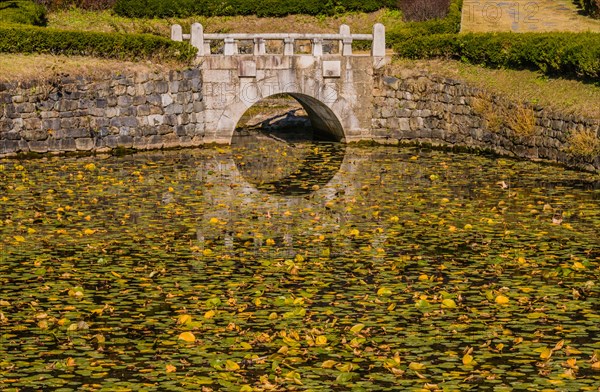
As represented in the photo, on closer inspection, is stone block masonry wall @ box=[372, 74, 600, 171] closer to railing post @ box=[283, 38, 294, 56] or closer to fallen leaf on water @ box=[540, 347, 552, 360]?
railing post @ box=[283, 38, 294, 56]

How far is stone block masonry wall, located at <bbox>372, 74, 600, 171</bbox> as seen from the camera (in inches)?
1057

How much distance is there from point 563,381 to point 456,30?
26.4m

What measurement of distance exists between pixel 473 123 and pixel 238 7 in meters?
13.7

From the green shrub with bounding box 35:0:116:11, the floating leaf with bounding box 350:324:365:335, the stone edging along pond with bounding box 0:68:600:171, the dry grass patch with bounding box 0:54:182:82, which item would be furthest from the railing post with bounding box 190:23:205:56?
the floating leaf with bounding box 350:324:365:335

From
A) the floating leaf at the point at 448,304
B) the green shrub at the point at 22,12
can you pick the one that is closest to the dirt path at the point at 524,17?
the green shrub at the point at 22,12

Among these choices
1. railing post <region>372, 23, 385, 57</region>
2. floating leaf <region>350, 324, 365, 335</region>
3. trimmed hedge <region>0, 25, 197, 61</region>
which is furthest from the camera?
railing post <region>372, 23, 385, 57</region>

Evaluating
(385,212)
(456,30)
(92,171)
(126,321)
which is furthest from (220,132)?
(126,321)

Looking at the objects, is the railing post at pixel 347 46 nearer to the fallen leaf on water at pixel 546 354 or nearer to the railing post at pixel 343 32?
the railing post at pixel 343 32

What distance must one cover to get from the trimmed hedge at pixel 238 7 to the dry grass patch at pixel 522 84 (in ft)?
28.8

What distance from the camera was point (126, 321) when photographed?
14234 mm

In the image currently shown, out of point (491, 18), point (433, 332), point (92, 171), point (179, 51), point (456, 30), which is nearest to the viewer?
point (433, 332)

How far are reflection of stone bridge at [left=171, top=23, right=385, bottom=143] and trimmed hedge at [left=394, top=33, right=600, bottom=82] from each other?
1384 mm

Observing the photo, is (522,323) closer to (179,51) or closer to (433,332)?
(433,332)

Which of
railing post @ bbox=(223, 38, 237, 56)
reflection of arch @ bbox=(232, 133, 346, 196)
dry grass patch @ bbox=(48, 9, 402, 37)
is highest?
dry grass patch @ bbox=(48, 9, 402, 37)
